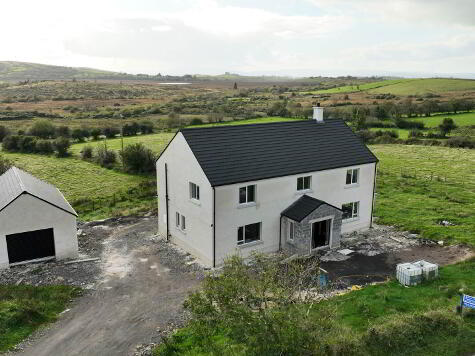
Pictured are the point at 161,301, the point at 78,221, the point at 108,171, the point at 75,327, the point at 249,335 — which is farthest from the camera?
the point at 108,171

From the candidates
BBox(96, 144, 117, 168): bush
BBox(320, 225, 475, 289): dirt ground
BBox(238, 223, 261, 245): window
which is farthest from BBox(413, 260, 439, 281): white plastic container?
BBox(96, 144, 117, 168): bush

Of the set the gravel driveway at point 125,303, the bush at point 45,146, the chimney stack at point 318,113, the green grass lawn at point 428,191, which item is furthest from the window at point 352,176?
the bush at point 45,146

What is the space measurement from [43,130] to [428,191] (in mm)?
62719

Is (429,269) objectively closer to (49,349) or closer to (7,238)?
(49,349)

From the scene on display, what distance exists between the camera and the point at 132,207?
38.9m

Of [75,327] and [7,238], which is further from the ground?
[7,238]

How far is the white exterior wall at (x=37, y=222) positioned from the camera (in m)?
25.3

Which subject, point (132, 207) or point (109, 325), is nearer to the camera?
point (109, 325)

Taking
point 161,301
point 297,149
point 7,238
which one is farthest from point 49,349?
point 297,149

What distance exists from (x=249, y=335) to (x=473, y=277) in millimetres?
16676

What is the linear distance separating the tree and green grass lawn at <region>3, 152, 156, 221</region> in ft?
186

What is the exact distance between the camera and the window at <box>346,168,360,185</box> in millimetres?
31078

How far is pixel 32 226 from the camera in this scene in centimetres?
2605

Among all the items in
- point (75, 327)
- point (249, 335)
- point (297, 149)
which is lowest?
point (75, 327)
